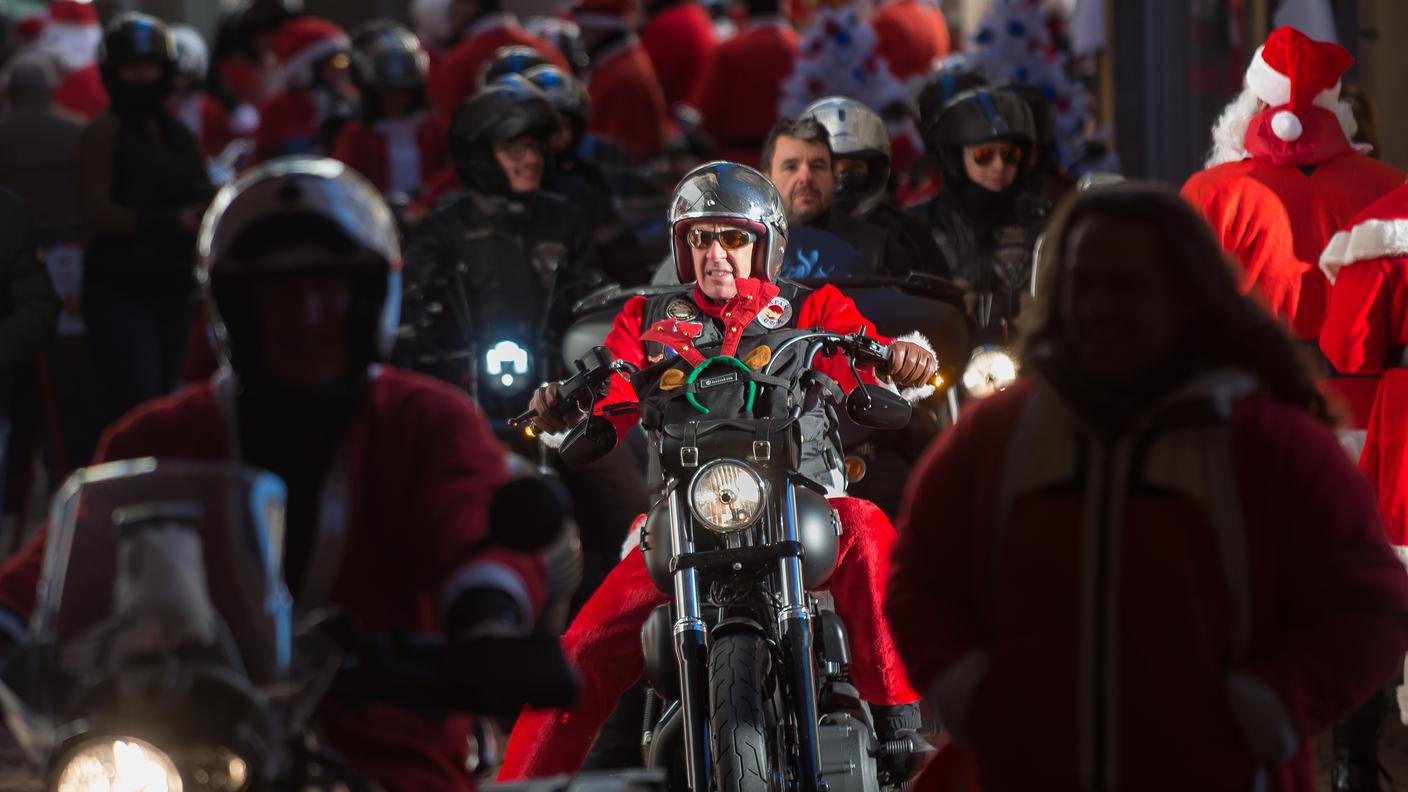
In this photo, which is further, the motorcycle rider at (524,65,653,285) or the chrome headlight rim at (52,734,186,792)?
the motorcycle rider at (524,65,653,285)

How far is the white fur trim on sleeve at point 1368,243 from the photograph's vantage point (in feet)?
19.3

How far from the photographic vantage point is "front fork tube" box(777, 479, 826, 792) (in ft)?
16.2

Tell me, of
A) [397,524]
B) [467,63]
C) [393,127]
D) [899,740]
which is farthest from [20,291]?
[397,524]

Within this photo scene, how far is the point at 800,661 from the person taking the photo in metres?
4.97

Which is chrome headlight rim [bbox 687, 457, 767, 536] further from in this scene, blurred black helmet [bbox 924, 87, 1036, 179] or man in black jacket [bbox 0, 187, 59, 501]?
man in black jacket [bbox 0, 187, 59, 501]

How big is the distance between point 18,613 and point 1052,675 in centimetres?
138

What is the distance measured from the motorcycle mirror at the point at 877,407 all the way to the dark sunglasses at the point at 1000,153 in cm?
341

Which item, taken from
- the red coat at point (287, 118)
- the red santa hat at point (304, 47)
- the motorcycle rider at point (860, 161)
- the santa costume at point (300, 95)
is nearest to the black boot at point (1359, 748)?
the motorcycle rider at point (860, 161)

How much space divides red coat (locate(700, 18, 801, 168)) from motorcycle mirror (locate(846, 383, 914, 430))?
8.41 m

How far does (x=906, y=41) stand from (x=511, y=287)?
259 inches

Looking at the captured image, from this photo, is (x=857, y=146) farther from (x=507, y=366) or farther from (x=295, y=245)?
(x=295, y=245)

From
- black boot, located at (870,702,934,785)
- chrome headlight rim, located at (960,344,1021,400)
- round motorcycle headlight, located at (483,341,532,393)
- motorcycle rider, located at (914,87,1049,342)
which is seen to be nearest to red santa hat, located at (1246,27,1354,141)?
chrome headlight rim, located at (960,344,1021,400)

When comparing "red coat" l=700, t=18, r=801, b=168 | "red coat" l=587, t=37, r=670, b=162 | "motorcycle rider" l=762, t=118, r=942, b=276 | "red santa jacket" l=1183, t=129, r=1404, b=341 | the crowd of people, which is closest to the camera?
the crowd of people

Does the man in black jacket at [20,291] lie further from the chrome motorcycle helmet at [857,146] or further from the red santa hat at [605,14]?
the red santa hat at [605,14]
